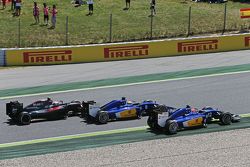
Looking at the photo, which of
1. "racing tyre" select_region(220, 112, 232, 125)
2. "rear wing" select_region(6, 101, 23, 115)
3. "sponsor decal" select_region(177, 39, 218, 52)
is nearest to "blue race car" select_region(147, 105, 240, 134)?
"racing tyre" select_region(220, 112, 232, 125)

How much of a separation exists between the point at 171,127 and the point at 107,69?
40.1ft

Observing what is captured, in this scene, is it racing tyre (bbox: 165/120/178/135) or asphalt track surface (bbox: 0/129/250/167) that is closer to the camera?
asphalt track surface (bbox: 0/129/250/167)

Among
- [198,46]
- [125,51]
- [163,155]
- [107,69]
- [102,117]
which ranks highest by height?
[198,46]

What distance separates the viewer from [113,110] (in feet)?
60.1

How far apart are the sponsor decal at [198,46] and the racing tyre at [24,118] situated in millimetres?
15568

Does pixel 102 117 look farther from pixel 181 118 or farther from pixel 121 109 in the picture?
pixel 181 118

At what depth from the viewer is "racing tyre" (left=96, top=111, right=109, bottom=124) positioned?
17895mm

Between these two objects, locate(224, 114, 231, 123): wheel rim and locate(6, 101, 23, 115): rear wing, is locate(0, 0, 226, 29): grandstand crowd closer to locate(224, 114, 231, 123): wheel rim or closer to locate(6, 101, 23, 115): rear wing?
locate(6, 101, 23, 115): rear wing

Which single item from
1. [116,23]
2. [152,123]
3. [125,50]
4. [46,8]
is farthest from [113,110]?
[116,23]

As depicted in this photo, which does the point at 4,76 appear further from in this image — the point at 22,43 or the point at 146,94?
the point at 146,94

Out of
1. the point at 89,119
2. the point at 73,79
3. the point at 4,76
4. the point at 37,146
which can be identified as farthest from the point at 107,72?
the point at 37,146

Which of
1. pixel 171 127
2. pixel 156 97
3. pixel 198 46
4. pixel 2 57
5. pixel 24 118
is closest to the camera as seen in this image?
pixel 171 127

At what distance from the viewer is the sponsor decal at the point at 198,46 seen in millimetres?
31859

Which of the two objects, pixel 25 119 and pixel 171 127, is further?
pixel 25 119
